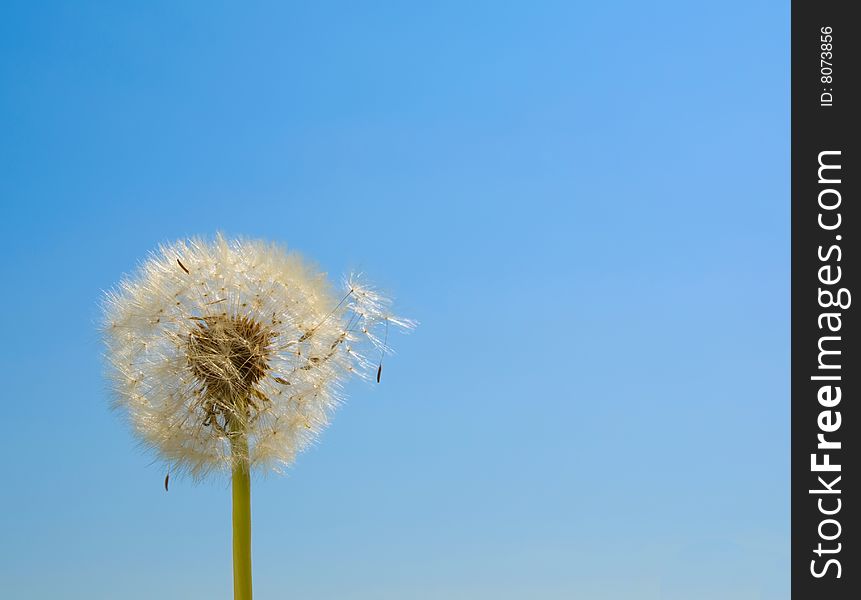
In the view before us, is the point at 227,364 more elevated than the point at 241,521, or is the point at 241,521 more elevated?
the point at 227,364
